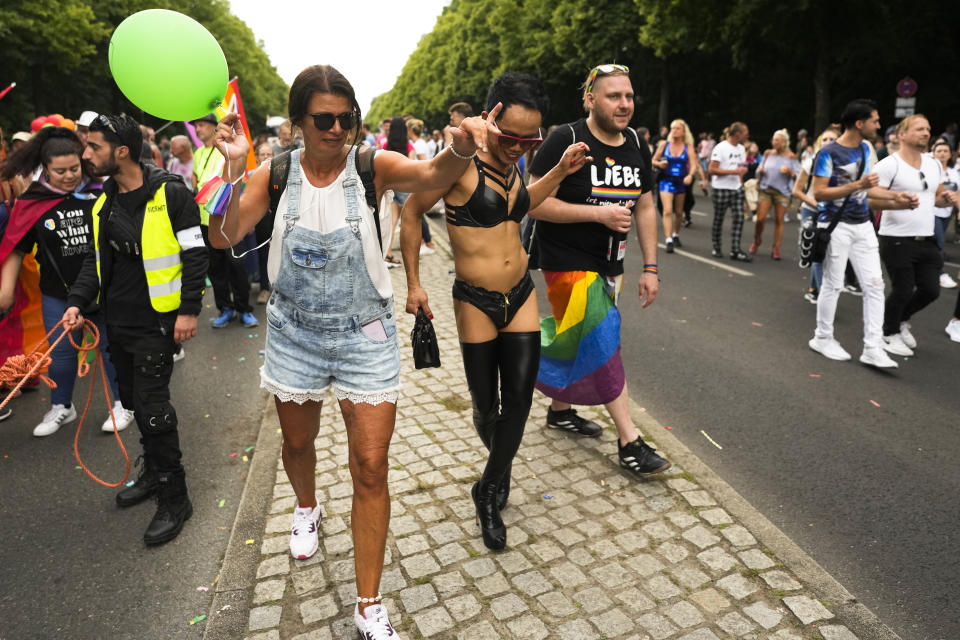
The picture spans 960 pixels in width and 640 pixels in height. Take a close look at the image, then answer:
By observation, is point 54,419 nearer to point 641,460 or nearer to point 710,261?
point 641,460

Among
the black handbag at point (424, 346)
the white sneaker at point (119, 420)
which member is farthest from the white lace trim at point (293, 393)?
the white sneaker at point (119, 420)

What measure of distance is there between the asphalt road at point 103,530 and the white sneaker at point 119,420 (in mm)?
76

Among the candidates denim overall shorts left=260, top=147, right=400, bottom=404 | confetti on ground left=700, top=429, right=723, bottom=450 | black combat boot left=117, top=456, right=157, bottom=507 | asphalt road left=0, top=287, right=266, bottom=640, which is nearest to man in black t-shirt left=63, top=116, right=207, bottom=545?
asphalt road left=0, top=287, right=266, bottom=640

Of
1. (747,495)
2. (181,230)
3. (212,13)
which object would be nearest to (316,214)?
(181,230)

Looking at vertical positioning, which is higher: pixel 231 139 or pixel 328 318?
pixel 231 139

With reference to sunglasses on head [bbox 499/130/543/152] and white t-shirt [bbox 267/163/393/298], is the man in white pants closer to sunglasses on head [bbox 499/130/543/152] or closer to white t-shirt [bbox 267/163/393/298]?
sunglasses on head [bbox 499/130/543/152]

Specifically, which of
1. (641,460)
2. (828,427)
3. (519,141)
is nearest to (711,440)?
(828,427)

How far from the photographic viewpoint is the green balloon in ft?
8.26

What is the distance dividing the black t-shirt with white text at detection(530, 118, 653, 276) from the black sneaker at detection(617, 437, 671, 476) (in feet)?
3.13

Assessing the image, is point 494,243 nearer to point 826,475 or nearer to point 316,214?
point 316,214

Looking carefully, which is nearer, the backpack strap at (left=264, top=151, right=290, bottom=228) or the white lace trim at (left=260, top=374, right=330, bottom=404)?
the backpack strap at (left=264, top=151, right=290, bottom=228)

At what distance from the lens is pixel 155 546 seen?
3475 mm

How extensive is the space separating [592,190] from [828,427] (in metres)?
2.48

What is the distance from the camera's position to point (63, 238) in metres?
4.46
